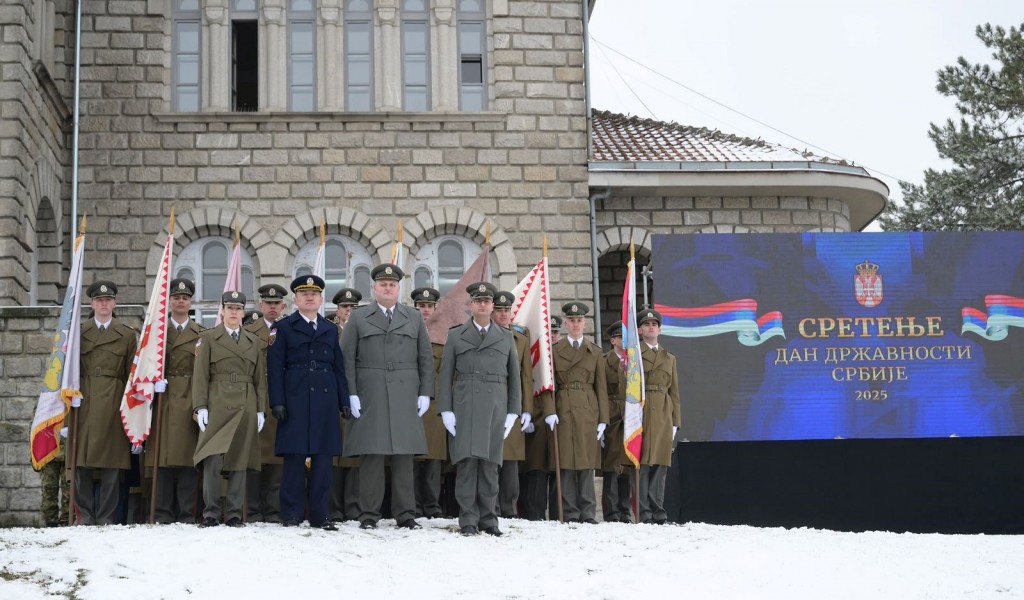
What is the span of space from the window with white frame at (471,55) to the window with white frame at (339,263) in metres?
2.36

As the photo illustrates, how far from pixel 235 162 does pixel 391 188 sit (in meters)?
2.01

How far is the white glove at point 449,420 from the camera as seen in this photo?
11.0 m

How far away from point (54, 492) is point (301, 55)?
838 centimetres

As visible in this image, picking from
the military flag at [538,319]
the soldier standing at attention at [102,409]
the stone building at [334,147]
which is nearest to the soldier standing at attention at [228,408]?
the soldier standing at attention at [102,409]

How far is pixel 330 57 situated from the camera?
61.6 ft

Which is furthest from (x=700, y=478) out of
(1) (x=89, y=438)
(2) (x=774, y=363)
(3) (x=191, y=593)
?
(3) (x=191, y=593)

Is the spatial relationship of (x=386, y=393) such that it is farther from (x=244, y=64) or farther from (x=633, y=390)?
(x=244, y=64)

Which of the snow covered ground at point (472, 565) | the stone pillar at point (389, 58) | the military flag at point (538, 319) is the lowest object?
the snow covered ground at point (472, 565)

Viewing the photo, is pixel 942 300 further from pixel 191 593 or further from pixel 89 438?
pixel 191 593

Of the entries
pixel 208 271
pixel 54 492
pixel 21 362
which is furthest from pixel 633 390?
pixel 208 271

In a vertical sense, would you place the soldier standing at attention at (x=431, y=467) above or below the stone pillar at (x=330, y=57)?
below

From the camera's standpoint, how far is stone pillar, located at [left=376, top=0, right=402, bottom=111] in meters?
18.8

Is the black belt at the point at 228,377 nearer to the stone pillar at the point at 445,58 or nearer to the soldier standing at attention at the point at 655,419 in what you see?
the soldier standing at attention at the point at 655,419

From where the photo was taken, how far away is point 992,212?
28969 mm
